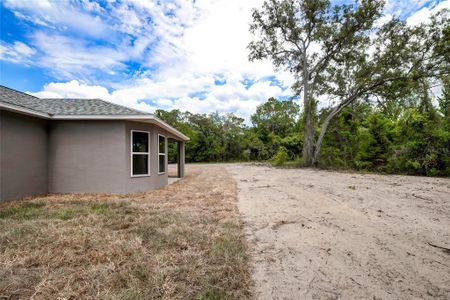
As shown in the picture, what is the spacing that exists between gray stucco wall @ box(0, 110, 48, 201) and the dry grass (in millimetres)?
1045

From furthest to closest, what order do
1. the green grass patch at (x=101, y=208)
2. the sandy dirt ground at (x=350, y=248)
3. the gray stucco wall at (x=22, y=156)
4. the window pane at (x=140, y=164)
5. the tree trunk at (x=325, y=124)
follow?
the tree trunk at (x=325, y=124), the window pane at (x=140, y=164), the gray stucco wall at (x=22, y=156), the green grass patch at (x=101, y=208), the sandy dirt ground at (x=350, y=248)

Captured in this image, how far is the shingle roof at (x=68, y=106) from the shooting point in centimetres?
580

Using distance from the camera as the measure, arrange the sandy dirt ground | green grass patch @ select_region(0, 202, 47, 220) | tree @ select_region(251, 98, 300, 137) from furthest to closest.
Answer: tree @ select_region(251, 98, 300, 137) < green grass patch @ select_region(0, 202, 47, 220) < the sandy dirt ground

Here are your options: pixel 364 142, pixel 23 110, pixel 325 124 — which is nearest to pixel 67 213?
pixel 23 110

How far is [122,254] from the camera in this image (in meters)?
2.32

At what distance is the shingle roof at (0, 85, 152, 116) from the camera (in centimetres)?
580

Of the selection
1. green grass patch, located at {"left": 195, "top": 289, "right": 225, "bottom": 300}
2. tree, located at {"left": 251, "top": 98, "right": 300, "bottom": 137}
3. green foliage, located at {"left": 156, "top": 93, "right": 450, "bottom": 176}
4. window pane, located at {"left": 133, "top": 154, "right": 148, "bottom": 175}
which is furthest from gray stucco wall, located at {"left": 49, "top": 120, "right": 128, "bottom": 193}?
tree, located at {"left": 251, "top": 98, "right": 300, "bottom": 137}

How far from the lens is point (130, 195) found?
5.82 meters

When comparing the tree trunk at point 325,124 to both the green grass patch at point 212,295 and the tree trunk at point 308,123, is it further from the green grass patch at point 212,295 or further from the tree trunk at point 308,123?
the green grass patch at point 212,295

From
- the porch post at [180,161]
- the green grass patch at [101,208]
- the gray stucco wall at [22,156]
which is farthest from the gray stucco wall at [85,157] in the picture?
the porch post at [180,161]

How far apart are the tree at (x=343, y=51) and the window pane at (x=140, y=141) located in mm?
12600

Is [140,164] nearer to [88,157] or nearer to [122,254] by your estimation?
[88,157]

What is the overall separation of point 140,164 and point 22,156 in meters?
2.87

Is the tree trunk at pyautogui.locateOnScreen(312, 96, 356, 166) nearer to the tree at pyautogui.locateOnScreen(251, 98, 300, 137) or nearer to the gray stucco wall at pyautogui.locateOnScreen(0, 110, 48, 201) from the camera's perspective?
the gray stucco wall at pyautogui.locateOnScreen(0, 110, 48, 201)
